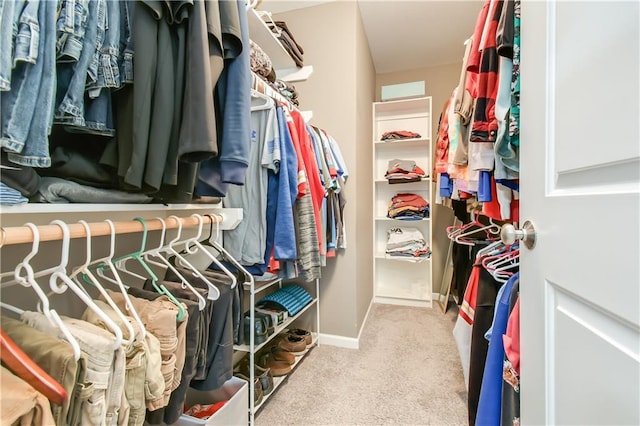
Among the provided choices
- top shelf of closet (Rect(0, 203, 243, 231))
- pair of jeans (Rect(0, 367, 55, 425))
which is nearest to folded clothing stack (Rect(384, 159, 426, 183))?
top shelf of closet (Rect(0, 203, 243, 231))

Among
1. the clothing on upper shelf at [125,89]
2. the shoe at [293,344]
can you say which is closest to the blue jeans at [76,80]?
the clothing on upper shelf at [125,89]

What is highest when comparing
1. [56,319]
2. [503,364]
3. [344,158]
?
[344,158]

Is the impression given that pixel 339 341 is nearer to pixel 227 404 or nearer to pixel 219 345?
pixel 227 404

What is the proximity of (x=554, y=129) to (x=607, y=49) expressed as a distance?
17cm

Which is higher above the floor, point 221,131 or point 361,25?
point 361,25

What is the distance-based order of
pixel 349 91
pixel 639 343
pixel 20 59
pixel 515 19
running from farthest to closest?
pixel 349 91 → pixel 515 19 → pixel 20 59 → pixel 639 343

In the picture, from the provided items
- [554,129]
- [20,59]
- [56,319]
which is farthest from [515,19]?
[56,319]

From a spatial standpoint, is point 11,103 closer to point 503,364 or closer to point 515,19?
point 515,19

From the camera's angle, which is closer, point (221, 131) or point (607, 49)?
point (607, 49)

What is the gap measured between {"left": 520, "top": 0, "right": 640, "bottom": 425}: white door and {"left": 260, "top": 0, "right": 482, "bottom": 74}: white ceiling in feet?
6.18

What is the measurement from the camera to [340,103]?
2096 mm

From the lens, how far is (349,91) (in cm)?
206

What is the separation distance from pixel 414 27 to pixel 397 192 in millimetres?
1513

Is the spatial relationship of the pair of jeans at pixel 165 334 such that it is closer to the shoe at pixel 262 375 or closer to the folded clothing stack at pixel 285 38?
the shoe at pixel 262 375
